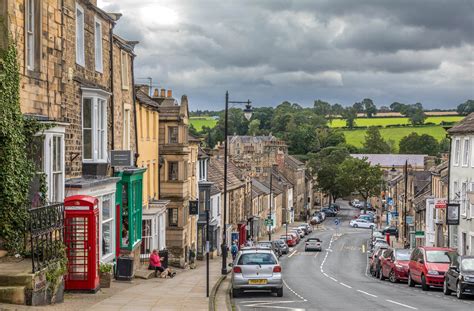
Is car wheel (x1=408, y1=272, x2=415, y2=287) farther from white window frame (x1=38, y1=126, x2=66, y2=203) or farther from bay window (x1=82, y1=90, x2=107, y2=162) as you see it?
white window frame (x1=38, y1=126, x2=66, y2=203)

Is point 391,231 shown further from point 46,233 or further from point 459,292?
point 46,233

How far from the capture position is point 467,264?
26.5 metres

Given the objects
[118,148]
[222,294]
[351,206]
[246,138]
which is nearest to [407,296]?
[222,294]

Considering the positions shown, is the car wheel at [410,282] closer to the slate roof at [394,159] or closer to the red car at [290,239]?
the red car at [290,239]

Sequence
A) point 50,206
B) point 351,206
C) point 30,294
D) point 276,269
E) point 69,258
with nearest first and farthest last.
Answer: point 30,294 → point 50,206 → point 69,258 → point 276,269 → point 351,206

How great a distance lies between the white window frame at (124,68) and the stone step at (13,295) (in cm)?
1691

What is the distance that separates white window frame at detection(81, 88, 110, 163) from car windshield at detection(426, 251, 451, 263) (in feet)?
44.2

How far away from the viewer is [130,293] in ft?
76.3

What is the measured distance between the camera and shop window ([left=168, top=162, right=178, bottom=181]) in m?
45.7

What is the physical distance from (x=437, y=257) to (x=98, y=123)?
573 inches

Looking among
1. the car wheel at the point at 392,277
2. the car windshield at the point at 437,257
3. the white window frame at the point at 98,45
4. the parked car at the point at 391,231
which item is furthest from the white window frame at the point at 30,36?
the parked car at the point at 391,231

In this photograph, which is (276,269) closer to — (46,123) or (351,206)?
(46,123)

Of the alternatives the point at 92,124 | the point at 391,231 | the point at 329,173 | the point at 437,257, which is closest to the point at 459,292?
the point at 437,257

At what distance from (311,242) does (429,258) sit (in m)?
46.8
